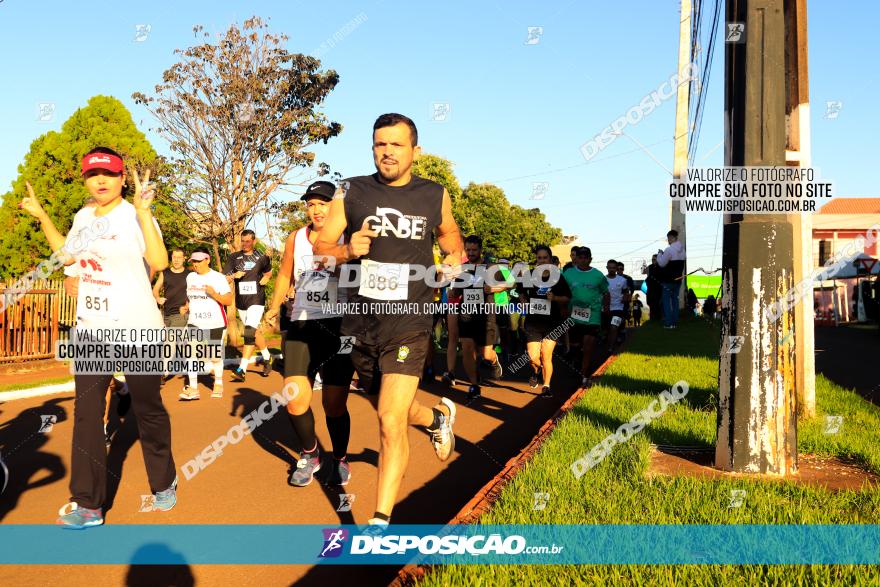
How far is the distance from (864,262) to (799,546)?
31.5 m

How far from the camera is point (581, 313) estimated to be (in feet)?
38.8

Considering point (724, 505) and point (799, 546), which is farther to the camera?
point (724, 505)

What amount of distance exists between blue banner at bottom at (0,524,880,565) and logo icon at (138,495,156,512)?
1.30ft

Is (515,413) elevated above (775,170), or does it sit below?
below

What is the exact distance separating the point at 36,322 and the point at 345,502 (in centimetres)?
1199

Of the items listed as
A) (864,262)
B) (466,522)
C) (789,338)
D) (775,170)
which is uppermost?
(864,262)

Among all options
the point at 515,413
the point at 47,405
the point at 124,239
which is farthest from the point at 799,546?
the point at 47,405

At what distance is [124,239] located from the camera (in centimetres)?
496

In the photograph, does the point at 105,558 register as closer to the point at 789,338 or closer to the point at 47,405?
the point at 789,338

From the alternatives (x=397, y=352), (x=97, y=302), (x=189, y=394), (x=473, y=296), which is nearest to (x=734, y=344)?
(x=397, y=352)

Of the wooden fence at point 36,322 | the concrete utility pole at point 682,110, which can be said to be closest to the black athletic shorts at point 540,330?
the wooden fence at point 36,322

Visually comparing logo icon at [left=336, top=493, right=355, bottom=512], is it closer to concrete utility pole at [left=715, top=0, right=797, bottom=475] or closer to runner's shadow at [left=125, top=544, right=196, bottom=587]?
runner's shadow at [left=125, top=544, right=196, bottom=587]

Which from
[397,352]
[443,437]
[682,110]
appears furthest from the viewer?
[682,110]

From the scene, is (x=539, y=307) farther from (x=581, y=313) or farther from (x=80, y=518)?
(x=80, y=518)
